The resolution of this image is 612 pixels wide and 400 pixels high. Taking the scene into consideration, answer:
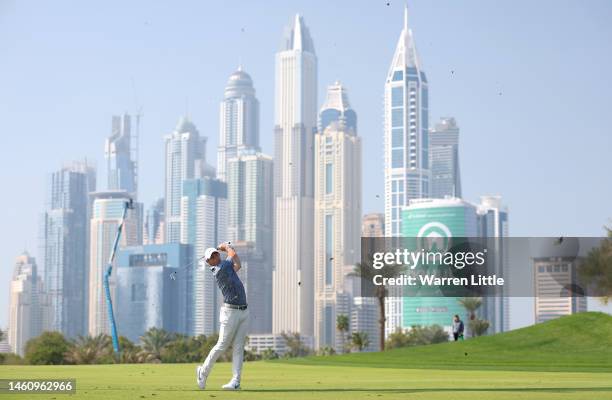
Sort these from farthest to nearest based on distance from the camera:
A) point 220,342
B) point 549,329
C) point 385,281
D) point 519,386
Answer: point 385,281 < point 549,329 < point 519,386 < point 220,342

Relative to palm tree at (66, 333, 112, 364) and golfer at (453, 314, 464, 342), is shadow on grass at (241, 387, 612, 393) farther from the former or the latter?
palm tree at (66, 333, 112, 364)

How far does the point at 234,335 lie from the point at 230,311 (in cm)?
39

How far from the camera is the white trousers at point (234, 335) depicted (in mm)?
19453

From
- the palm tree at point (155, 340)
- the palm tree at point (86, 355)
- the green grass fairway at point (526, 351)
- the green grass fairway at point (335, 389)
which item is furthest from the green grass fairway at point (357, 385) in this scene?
the palm tree at point (155, 340)

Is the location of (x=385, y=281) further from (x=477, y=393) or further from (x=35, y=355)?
(x=477, y=393)

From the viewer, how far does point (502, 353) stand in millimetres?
45438

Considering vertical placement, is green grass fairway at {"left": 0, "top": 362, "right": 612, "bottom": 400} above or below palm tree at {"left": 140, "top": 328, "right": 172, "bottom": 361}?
above

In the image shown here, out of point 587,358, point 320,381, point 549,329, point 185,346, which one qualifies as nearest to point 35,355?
point 185,346

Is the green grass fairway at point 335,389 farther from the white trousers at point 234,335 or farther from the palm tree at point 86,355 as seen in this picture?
the palm tree at point 86,355

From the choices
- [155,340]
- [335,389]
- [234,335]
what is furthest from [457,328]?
[155,340]

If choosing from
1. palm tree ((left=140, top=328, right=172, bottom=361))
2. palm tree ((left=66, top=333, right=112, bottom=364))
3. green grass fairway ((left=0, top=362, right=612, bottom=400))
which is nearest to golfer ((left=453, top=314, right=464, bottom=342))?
green grass fairway ((left=0, top=362, right=612, bottom=400))

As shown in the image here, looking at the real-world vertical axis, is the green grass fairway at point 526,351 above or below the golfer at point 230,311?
below

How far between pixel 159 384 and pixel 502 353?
25755 mm

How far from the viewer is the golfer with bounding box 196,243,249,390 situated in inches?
762
